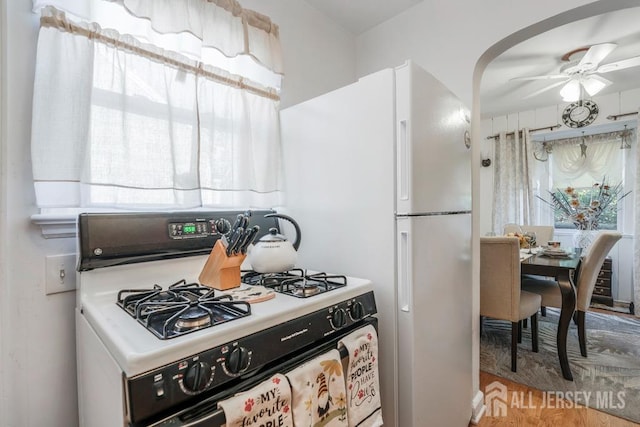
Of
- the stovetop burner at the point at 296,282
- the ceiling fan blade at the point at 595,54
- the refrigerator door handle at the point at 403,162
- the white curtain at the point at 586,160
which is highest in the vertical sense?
the ceiling fan blade at the point at 595,54

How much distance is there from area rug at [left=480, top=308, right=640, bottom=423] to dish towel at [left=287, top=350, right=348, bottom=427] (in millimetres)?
2030

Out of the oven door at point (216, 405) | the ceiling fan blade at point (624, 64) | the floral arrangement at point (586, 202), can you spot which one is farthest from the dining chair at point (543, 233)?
the oven door at point (216, 405)

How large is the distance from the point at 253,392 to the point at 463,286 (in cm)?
130

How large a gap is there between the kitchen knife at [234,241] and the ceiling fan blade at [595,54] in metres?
3.03

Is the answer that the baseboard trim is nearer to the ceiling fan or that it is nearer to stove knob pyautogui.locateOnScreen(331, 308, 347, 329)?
stove knob pyautogui.locateOnScreen(331, 308, 347, 329)

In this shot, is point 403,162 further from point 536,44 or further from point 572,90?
point 572,90

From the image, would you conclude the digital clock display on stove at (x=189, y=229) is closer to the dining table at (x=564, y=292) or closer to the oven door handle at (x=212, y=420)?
the oven door handle at (x=212, y=420)

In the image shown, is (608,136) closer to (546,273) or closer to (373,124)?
(546,273)

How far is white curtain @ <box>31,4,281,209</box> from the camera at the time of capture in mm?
1032

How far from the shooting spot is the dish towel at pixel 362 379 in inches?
37.6

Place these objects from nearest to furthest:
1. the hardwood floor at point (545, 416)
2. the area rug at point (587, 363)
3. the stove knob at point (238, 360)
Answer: the stove knob at point (238, 360)
the hardwood floor at point (545, 416)
the area rug at point (587, 363)

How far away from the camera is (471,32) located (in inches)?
71.1

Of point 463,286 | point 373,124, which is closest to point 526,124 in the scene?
point 463,286

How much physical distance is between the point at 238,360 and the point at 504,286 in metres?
2.28
